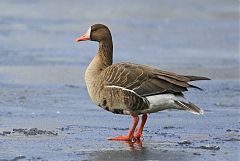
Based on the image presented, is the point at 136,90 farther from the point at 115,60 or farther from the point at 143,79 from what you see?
the point at 115,60

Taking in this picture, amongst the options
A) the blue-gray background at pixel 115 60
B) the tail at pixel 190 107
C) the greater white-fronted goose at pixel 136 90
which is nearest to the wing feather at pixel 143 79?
the greater white-fronted goose at pixel 136 90

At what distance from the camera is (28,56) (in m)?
14.3

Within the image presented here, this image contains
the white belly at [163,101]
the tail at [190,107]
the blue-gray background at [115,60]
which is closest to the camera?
the blue-gray background at [115,60]

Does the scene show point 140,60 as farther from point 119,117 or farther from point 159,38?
point 119,117

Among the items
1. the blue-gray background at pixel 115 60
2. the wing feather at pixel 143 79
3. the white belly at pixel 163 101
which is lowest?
the blue-gray background at pixel 115 60

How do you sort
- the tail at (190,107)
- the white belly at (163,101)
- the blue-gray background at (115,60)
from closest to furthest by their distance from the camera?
the blue-gray background at (115,60)
the tail at (190,107)
the white belly at (163,101)

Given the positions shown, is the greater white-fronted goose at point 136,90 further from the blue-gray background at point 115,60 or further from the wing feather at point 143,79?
the blue-gray background at point 115,60

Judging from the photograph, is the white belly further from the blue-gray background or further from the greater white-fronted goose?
the blue-gray background

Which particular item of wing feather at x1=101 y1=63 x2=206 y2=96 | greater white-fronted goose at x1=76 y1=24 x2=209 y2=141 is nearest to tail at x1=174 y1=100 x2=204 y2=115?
greater white-fronted goose at x1=76 y1=24 x2=209 y2=141

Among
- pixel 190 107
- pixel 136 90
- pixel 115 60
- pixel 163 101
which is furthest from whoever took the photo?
pixel 115 60

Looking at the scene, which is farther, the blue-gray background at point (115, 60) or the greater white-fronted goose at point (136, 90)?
the greater white-fronted goose at point (136, 90)

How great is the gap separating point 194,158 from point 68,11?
1420cm

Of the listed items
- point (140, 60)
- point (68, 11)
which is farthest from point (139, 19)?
point (140, 60)

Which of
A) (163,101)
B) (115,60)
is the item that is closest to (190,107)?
(163,101)
